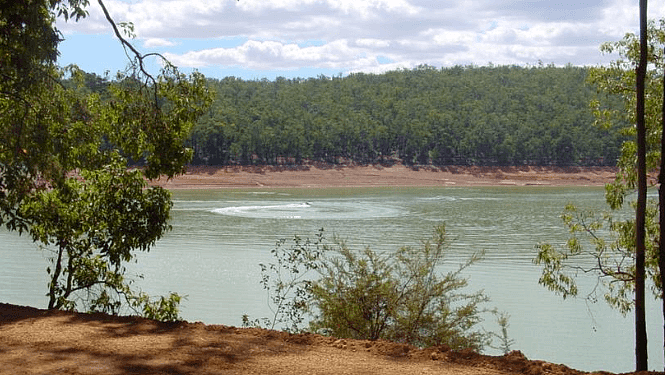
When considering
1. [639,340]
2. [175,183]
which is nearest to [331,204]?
[175,183]

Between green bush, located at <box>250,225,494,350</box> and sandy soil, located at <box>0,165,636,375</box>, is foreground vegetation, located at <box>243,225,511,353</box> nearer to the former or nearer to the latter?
green bush, located at <box>250,225,494,350</box>

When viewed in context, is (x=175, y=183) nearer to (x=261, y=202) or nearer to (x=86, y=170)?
A: (x=261, y=202)

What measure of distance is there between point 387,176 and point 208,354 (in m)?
64.5

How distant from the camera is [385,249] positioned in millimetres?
22453

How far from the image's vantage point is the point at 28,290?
15.4m

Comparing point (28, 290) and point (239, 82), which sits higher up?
point (239, 82)

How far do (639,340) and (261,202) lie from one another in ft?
126

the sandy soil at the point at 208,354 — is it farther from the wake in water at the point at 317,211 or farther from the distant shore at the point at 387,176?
the distant shore at the point at 387,176

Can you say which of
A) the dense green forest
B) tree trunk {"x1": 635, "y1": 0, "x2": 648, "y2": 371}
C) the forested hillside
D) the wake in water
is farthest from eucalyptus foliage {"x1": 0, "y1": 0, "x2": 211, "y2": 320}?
the forested hillside

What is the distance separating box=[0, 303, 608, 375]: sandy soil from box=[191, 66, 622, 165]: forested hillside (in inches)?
2413

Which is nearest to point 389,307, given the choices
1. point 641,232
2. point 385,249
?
point 641,232

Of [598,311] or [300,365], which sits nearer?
[300,365]

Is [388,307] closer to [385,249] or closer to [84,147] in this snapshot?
[84,147]

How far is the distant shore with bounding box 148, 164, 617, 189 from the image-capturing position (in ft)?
212
